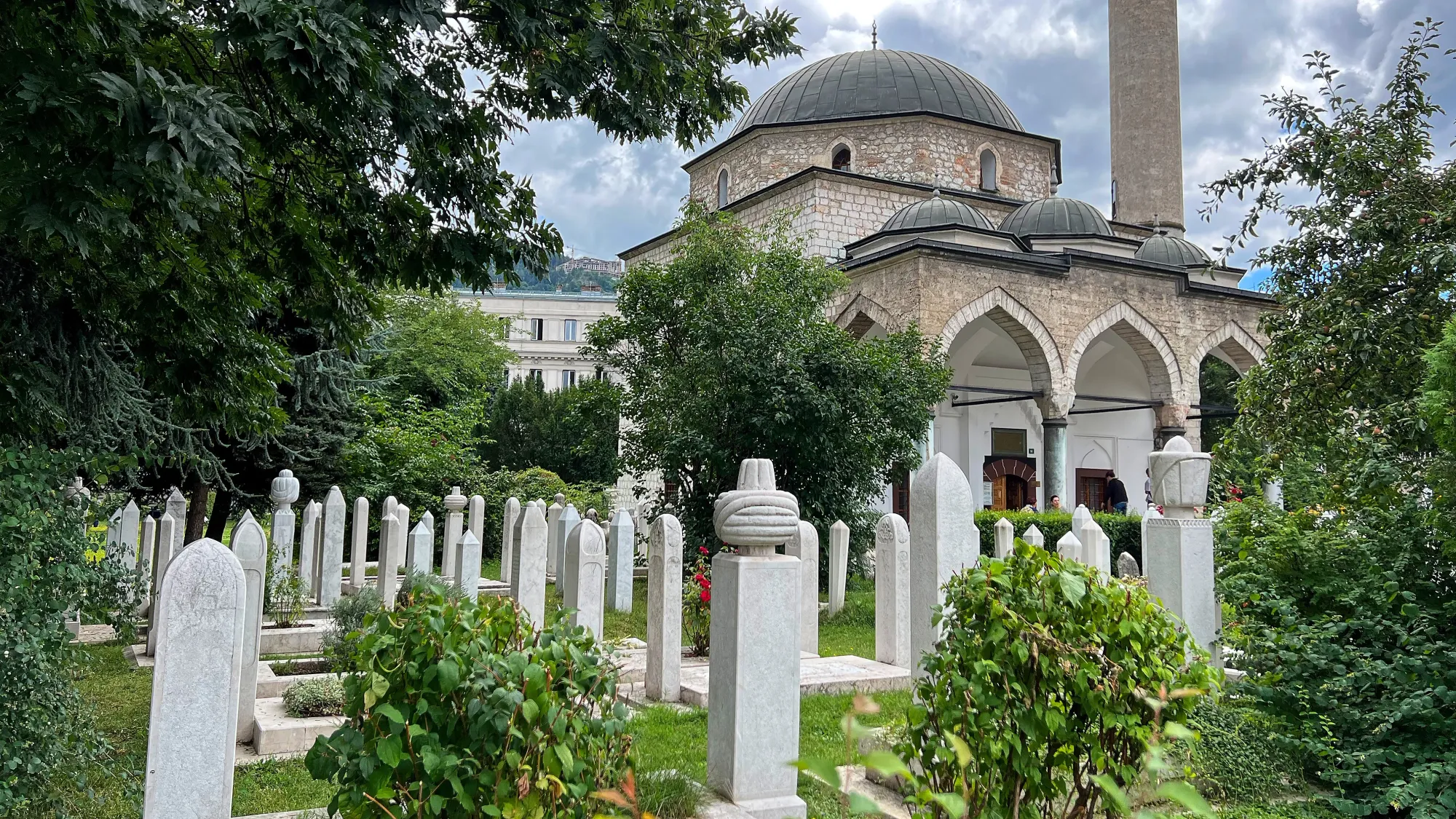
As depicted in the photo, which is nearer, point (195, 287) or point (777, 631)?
point (777, 631)

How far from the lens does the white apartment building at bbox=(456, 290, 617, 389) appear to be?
46.4m

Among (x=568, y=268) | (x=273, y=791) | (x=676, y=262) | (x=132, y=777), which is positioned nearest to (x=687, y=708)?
(x=273, y=791)

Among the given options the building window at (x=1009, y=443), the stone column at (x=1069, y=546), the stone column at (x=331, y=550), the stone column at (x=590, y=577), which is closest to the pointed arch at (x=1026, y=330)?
the building window at (x=1009, y=443)

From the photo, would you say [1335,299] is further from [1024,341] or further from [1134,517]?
[1024,341]

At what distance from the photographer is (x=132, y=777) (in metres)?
3.54

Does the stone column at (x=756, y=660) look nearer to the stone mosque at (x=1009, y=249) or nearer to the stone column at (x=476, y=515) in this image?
the stone column at (x=476, y=515)

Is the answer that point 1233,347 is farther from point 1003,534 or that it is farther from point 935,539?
point 935,539

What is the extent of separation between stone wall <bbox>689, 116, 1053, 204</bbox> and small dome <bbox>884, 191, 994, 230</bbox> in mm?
2691

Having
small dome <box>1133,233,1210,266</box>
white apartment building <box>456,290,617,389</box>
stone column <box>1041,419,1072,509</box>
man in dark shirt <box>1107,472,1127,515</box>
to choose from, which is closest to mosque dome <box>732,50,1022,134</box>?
small dome <box>1133,233,1210,266</box>

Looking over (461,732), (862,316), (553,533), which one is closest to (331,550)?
(553,533)

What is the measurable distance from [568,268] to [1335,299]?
4814 inches

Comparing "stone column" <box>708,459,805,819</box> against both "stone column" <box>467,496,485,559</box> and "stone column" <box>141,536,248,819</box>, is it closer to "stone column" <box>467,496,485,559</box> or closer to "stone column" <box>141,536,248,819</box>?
"stone column" <box>141,536,248,819</box>

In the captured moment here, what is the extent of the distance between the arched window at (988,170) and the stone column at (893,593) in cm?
1712

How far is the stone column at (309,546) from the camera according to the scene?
381 inches
